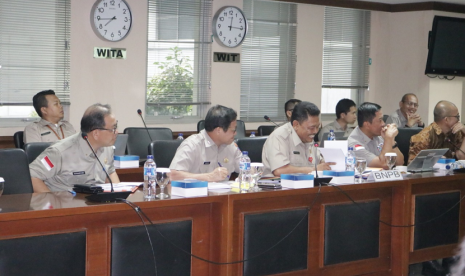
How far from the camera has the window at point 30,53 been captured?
5961 mm

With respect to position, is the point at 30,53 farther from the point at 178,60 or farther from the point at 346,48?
the point at 346,48

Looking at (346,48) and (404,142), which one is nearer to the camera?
(404,142)

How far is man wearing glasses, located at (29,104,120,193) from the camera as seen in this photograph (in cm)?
329

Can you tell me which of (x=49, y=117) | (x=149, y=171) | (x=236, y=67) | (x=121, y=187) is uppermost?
(x=236, y=67)

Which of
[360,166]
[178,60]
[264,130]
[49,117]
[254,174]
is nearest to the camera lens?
[254,174]

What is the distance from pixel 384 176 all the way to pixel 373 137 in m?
1.10

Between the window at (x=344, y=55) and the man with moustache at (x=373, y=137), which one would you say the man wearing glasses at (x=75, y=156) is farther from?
the window at (x=344, y=55)

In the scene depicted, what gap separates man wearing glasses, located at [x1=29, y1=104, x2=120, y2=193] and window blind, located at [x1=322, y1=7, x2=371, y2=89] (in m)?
5.28

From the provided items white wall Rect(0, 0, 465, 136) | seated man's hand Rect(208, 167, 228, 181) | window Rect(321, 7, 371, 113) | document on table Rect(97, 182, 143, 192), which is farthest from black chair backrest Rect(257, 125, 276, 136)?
document on table Rect(97, 182, 143, 192)

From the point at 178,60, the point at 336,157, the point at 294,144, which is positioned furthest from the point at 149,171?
the point at 178,60

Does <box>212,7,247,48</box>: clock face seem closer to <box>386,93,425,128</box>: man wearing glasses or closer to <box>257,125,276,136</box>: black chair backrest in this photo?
<box>257,125,276,136</box>: black chair backrest

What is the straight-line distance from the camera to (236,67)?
741 centimetres

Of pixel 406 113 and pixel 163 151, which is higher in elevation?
pixel 406 113

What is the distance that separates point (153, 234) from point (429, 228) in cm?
200
